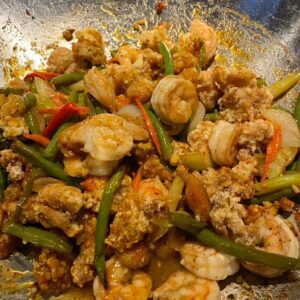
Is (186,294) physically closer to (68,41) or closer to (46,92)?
(46,92)

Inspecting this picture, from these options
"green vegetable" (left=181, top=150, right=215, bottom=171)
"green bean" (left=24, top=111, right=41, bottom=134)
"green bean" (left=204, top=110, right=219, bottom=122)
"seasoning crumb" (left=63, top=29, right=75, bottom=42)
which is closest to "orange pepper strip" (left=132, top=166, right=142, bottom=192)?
"green vegetable" (left=181, top=150, right=215, bottom=171)

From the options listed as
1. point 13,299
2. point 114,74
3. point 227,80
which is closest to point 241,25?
point 227,80

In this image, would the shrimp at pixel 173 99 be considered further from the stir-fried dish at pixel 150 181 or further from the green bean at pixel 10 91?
the green bean at pixel 10 91

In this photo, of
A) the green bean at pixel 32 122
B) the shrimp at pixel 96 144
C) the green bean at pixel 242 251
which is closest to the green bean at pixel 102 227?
the shrimp at pixel 96 144

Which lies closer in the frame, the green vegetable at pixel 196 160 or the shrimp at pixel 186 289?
the shrimp at pixel 186 289

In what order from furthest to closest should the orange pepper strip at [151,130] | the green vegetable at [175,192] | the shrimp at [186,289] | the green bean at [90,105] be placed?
the green bean at [90,105] → the orange pepper strip at [151,130] → the green vegetable at [175,192] → the shrimp at [186,289]

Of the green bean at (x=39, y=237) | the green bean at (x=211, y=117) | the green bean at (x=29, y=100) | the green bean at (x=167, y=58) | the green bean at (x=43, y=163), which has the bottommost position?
the green bean at (x=39, y=237)

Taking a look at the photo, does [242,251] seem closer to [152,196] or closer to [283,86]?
[152,196]
